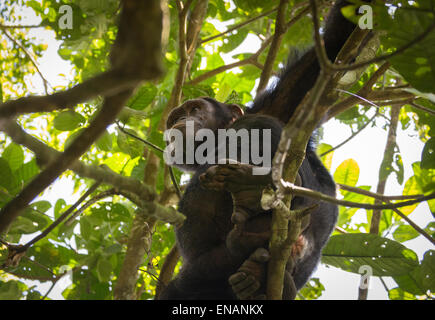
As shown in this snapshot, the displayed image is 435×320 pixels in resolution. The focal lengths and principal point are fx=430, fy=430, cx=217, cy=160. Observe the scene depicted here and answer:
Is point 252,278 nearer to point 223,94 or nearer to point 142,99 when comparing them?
point 142,99

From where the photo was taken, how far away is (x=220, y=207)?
2818 millimetres

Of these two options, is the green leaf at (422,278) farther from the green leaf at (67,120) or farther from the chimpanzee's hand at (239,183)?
the green leaf at (67,120)

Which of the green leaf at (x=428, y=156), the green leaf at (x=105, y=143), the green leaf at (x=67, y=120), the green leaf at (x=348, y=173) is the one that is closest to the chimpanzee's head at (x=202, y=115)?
the green leaf at (x=105, y=143)

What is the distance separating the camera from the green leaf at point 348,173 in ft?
14.2

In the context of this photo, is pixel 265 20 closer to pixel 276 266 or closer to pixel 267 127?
pixel 267 127

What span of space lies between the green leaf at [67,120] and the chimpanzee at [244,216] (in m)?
0.79

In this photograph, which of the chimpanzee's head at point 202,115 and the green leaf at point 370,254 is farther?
the chimpanzee's head at point 202,115

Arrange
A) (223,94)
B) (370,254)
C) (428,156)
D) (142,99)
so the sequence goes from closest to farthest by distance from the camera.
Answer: (428,156), (370,254), (142,99), (223,94)

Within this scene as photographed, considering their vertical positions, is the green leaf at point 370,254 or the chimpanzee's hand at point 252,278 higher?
the green leaf at point 370,254

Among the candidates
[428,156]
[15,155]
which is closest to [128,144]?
[15,155]

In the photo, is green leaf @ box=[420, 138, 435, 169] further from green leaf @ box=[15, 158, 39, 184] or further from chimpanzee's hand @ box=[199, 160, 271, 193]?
green leaf @ box=[15, 158, 39, 184]

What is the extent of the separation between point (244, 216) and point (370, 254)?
53.5 inches

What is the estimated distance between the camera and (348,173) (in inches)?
171
